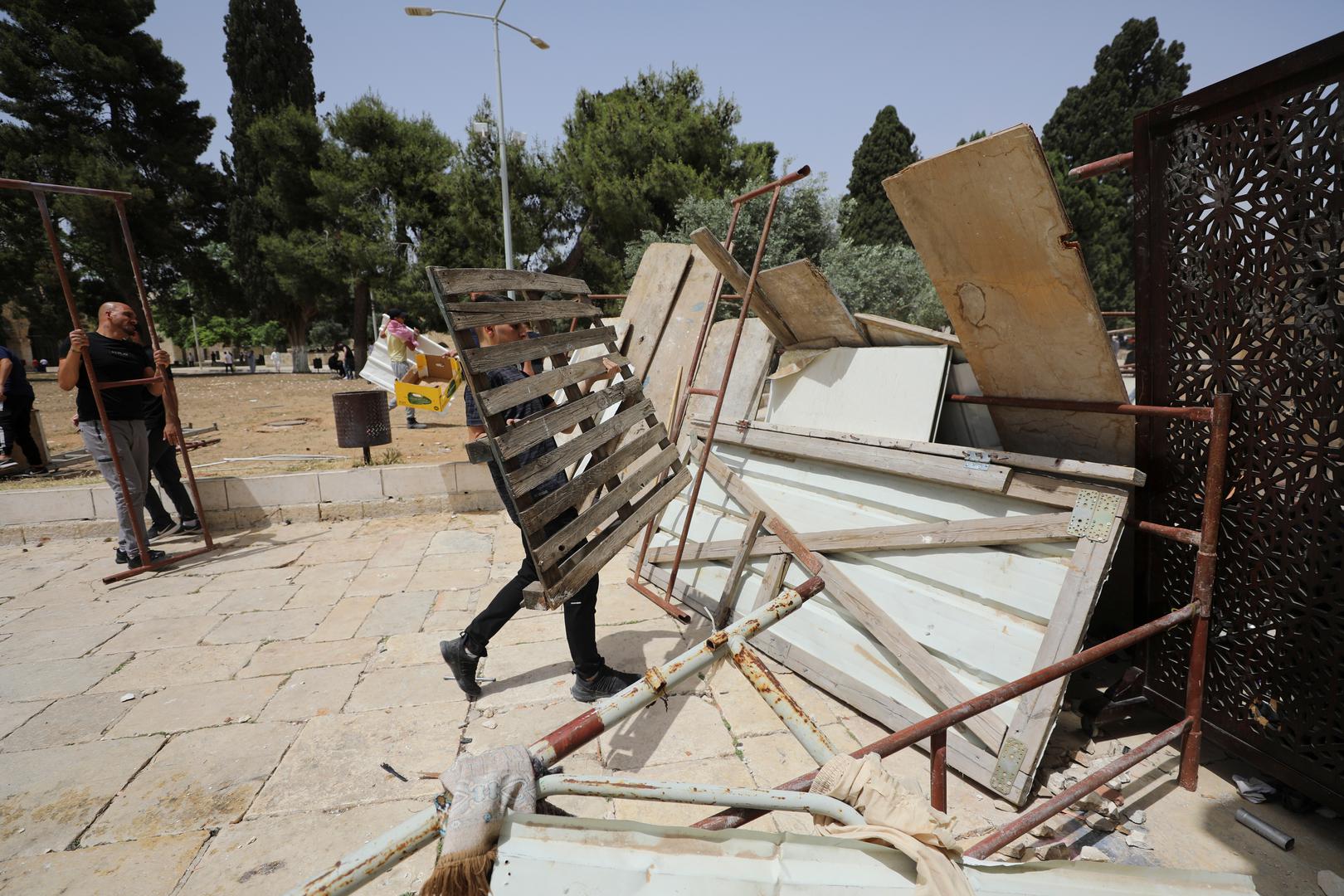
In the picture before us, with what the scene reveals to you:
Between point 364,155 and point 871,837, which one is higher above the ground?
point 364,155

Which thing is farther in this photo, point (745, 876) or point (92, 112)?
point (92, 112)

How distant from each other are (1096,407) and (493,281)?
2.53 metres

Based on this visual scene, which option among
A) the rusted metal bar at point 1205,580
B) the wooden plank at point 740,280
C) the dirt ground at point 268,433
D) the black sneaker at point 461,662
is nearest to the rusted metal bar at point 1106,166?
the rusted metal bar at point 1205,580

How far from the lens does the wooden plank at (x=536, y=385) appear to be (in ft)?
6.95

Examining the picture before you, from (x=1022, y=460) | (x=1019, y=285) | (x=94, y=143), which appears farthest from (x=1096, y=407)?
(x=94, y=143)

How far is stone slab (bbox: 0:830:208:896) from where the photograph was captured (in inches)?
83.7

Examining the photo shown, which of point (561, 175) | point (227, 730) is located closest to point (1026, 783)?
point (227, 730)

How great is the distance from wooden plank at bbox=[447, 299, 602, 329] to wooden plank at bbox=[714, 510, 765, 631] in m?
1.61

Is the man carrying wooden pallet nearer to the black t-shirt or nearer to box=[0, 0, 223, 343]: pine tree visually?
the black t-shirt

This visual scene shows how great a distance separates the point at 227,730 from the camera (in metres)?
2.97

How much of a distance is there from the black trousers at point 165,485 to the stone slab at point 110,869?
4.28 metres

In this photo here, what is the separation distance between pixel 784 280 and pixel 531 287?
5.80 ft

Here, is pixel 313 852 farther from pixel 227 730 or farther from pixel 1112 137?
pixel 1112 137

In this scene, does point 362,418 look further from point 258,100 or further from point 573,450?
point 258,100
